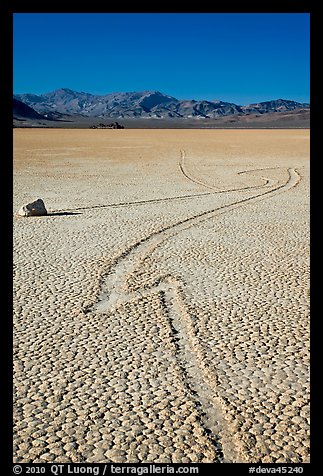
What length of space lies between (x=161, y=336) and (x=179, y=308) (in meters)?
0.73

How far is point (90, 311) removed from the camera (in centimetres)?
510

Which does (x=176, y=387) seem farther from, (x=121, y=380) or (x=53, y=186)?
(x=53, y=186)

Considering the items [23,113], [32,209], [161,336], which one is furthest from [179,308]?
[23,113]

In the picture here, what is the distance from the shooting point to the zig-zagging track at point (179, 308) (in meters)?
3.17

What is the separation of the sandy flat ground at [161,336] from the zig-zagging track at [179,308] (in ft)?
0.04

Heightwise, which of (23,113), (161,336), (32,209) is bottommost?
(161,336)

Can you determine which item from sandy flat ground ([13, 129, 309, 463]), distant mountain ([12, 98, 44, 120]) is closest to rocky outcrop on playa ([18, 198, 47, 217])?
sandy flat ground ([13, 129, 309, 463])

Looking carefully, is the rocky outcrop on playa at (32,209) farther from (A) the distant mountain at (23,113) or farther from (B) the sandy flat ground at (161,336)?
(A) the distant mountain at (23,113)

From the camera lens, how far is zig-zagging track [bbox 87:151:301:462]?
125 inches

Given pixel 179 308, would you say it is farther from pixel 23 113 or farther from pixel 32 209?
pixel 23 113

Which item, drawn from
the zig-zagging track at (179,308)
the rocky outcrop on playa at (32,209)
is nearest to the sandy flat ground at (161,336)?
the zig-zagging track at (179,308)

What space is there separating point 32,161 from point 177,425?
65.3 feet

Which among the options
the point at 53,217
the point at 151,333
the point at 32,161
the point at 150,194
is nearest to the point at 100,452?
the point at 151,333

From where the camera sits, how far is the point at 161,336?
4516mm
